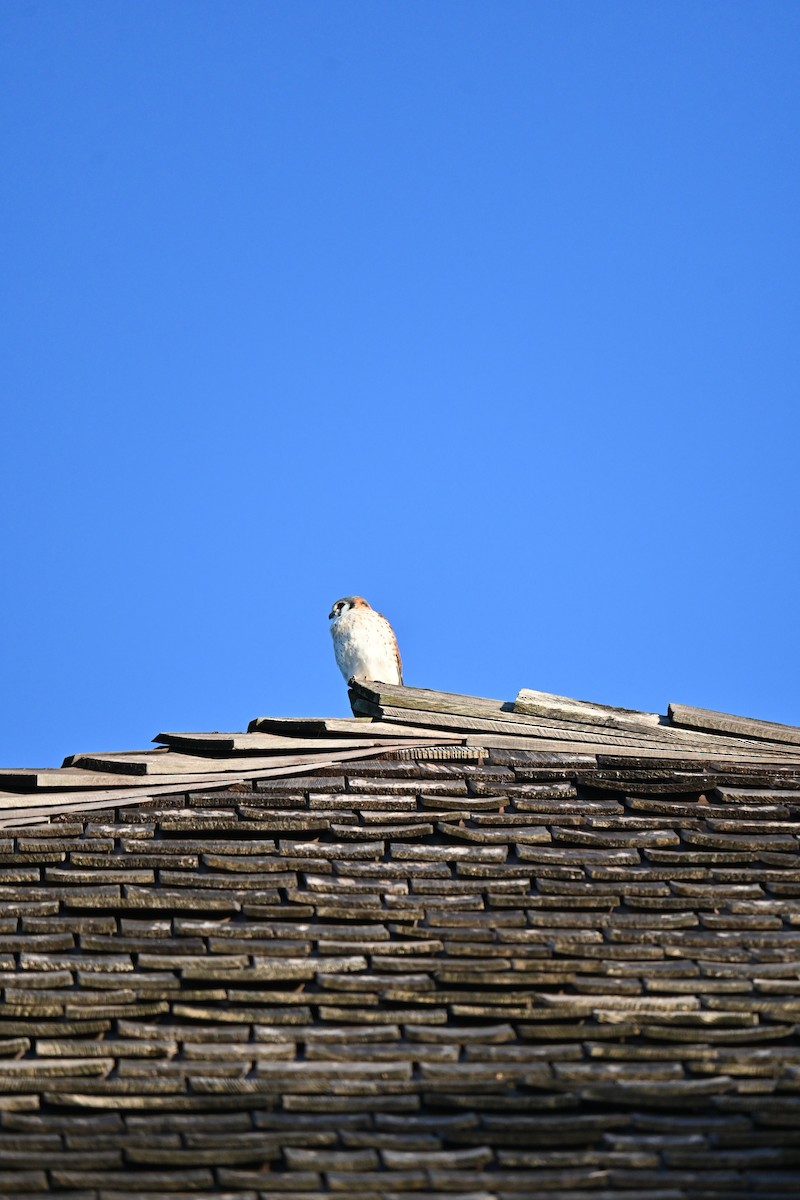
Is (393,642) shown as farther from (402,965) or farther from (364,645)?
(402,965)

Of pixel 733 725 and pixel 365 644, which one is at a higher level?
pixel 365 644

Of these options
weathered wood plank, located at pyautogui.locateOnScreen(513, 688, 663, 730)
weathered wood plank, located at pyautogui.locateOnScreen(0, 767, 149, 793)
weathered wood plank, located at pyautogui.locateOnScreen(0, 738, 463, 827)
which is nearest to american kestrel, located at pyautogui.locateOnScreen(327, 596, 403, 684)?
weathered wood plank, located at pyautogui.locateOnScreen(513, 688, 663, 730)

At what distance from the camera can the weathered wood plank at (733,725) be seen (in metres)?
5.61

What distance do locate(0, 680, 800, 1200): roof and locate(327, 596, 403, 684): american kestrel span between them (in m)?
4.13

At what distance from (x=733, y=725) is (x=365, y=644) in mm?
4219

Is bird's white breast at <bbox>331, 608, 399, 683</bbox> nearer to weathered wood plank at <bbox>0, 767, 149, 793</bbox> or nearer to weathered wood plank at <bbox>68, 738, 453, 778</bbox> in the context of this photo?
weathered wood plank at <bbox>68, 738, 453, 778</bbox>

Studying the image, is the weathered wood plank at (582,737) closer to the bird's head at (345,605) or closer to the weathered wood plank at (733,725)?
the weathered wood plank at (733,725)

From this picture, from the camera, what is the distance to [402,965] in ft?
12.6

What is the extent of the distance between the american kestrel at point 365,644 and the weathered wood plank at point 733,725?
393cm

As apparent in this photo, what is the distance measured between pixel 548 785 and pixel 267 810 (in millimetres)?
992

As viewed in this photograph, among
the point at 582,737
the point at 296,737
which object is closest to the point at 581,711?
the point at 582,737

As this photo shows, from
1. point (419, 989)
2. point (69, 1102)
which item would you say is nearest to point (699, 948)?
point (419, 989)

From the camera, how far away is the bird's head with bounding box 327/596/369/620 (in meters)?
10.0

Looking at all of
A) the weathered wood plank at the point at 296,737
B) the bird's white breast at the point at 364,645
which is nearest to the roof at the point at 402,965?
the weathered wood plank at the point at 296,737
